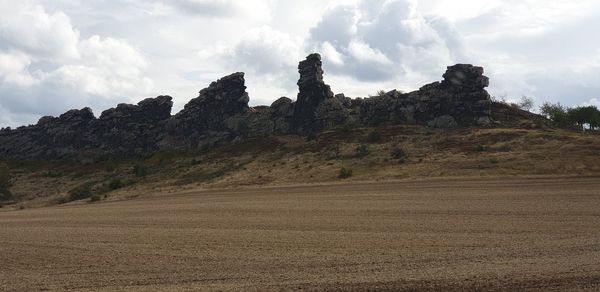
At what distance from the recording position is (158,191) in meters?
45.0

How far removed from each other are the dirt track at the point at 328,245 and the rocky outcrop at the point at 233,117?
1397 inches

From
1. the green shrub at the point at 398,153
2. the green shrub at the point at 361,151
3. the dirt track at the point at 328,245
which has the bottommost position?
the dirt track at the point at 328,245

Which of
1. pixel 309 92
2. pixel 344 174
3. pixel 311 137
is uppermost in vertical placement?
pixel 309 92

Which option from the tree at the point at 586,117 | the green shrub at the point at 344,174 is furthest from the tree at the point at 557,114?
the green shrub at the point at 344,174

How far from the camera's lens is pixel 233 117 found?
8100 cm

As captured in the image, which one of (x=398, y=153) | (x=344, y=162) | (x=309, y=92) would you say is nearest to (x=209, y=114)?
(x=309, y=92)

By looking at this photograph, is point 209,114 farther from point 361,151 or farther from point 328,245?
point 328,245

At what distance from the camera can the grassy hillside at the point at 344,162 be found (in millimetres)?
41312

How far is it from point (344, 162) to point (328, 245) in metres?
32.2

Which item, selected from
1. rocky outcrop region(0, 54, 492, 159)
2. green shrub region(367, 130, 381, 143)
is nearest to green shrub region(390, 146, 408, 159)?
green shrub region(367, 130, 381, 143)

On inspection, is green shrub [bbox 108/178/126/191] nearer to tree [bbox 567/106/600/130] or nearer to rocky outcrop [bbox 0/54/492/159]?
rocky outcrop [bbox 0/54/492/159]

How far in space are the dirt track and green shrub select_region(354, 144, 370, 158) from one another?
65.5 ft

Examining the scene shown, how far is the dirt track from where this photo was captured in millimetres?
13078

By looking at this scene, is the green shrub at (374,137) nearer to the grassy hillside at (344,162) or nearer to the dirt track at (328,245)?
the grassy hillside at (344,162)
